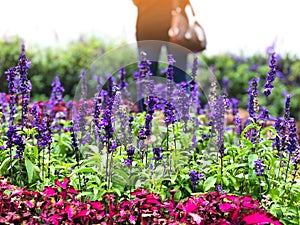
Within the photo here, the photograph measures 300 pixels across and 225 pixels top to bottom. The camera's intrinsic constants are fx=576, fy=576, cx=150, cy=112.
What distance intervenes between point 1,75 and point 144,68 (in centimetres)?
765

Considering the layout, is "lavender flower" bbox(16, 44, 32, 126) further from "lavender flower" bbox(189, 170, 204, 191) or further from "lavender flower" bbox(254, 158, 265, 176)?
"lavender flower" bbox(254, 158, 265, 176)

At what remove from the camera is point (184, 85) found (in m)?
5.25

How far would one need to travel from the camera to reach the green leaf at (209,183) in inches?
174

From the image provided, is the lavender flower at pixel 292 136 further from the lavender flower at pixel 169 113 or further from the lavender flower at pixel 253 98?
the lavender flower at pixel 169 113

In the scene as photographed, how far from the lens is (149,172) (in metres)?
4.66

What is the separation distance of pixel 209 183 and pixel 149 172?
1.66 feet

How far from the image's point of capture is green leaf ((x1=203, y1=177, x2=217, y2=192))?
4426mm

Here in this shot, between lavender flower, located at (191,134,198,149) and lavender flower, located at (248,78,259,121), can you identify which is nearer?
lavender flower, located at (248,78,259,121)

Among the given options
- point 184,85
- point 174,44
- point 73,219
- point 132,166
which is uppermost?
point 174,44

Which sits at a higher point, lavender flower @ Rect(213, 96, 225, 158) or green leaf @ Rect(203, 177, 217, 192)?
lavender flower @ Rect(213, 96, 225, 158)

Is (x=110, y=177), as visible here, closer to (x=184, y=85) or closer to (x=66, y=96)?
(x=184, y=85)

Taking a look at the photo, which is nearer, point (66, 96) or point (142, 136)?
point (142, 136)

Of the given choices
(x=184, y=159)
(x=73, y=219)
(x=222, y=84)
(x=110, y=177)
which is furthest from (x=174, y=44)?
(x=222, y=84)

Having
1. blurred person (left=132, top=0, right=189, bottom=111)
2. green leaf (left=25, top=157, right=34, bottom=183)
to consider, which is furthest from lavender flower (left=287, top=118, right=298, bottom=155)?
blurred person (left=132, top=0, right=189, bottom=111)
